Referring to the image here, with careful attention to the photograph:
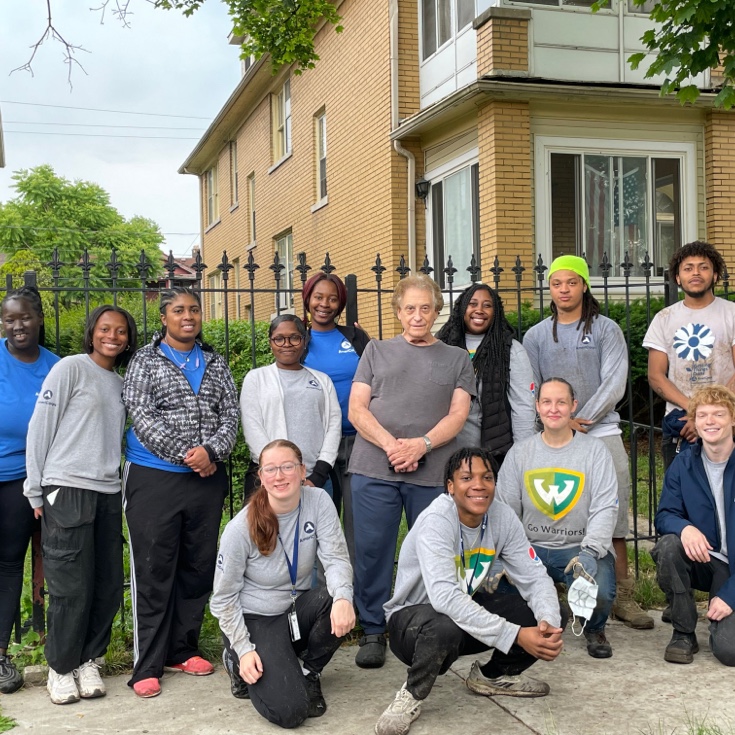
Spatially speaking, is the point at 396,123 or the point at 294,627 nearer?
the point at 294,627

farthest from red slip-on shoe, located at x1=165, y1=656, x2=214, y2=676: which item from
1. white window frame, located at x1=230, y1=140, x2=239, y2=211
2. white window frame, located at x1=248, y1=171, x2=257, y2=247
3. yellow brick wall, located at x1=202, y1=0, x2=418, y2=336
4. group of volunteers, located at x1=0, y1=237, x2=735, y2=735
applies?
white window frame, located at x1=230, y1=140, x2=239, y2=211

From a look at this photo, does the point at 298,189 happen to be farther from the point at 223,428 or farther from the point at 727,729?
the point at 727,729

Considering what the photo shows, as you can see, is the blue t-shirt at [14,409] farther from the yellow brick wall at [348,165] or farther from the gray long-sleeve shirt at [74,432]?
the yellow brick wall at [348,165]

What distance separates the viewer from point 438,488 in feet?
15.3

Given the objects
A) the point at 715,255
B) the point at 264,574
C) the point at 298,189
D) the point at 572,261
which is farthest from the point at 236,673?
the point at 298,189

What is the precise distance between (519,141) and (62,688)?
9.06 meters

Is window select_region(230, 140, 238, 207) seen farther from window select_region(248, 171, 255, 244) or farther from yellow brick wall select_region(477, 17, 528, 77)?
yellow brick wall select_region(477, 17, 528, 77)

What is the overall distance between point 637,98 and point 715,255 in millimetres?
7068

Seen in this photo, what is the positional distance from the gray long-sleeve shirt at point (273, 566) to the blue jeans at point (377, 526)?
0.38 m

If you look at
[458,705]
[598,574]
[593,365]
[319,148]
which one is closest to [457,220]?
[319,148]

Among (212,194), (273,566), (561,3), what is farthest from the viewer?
(212,194)

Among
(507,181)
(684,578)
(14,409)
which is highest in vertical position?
(507,181)

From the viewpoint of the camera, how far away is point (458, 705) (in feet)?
13.3

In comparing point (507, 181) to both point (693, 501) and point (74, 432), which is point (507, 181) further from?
point (74, 432)
